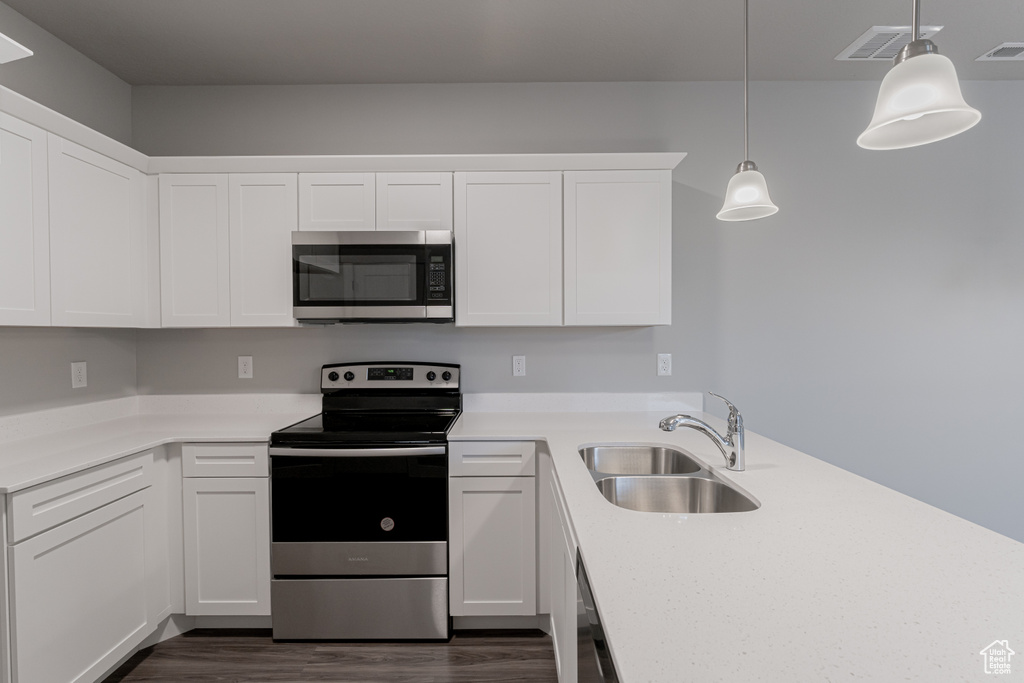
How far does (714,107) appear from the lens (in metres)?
2.68

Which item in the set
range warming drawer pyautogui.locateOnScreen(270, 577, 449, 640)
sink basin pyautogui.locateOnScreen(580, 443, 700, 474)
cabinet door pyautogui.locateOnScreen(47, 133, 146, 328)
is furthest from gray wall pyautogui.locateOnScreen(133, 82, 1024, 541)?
range warming drawer pyautogui.locateOnScreen(270, 577, 449, 640)

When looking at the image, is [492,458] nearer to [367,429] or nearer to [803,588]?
[367,429]

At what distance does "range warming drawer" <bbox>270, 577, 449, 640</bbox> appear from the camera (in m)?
2.11

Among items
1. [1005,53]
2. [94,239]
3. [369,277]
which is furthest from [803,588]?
[1005,53]

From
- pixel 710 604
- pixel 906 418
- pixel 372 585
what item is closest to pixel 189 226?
pixel 372 585

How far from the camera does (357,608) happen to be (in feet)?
6.91

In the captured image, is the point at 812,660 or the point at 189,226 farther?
the point at 189,226

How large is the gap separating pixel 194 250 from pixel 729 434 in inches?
96.5

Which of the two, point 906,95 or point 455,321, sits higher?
point 906,95

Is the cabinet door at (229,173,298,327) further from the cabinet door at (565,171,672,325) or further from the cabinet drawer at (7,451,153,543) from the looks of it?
the cabinet door at (565,171,672,325)

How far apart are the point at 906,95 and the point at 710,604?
971 millimetres

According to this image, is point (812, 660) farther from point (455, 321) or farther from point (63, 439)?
point (63, 439)

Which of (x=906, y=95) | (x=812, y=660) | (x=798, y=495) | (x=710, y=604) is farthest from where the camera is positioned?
(x=798, y=495)

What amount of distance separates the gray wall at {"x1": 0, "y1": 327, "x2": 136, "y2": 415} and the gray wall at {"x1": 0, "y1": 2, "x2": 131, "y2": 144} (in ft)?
3.27
